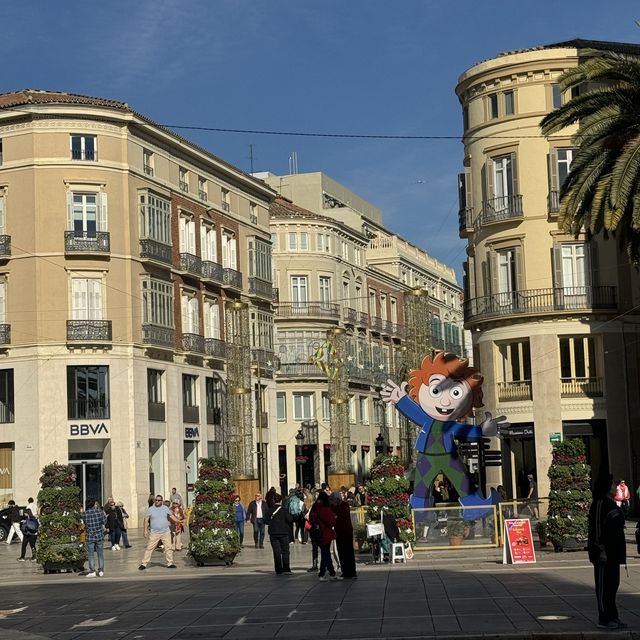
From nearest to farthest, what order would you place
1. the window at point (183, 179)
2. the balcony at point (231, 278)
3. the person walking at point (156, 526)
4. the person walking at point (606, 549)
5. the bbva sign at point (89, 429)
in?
the person walking at point (606, 549) < the person walking at point (156, 526) < the bbva sign at point (89, 429) < the window at point (183, 179) < the balcony at point (231, 278)

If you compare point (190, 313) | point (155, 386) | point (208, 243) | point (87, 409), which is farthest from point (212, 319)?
point (87, 409)

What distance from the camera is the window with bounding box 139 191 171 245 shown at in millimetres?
63344

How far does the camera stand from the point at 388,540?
31.5 m

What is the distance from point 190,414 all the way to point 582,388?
76.3 feet

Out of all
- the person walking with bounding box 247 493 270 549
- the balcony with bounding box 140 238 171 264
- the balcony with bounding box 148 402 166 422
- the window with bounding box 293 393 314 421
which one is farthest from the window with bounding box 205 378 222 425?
the person walking with bounding box 247 493 270 549

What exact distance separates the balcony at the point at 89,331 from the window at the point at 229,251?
13.7 metres

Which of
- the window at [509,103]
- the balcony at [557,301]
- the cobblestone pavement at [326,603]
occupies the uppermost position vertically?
the window at [509,103]

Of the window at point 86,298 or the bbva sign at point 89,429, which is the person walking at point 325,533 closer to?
the bbva sign at point 89,429

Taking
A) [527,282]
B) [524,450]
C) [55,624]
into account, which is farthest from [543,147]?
[55,624]

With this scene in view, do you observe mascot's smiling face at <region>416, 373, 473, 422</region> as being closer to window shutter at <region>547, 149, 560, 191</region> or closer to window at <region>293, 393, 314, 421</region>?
window shutter at <region>547, 149, 560, 191</region>

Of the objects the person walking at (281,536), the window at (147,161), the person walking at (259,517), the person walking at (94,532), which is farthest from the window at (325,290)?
the person walking at (281,536)

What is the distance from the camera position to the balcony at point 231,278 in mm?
72125

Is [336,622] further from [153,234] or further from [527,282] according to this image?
[153,234]

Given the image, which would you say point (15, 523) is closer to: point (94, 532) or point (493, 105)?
point (94, 532)
